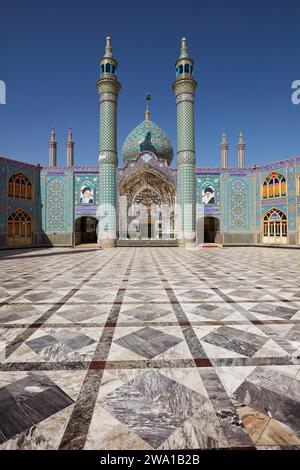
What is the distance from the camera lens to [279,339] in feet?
6.47

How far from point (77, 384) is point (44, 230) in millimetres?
15993

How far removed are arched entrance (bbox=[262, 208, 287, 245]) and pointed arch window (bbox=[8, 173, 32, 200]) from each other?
15.9 meters

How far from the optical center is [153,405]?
1213mm

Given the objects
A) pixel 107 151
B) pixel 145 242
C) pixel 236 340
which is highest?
pixel 107 151

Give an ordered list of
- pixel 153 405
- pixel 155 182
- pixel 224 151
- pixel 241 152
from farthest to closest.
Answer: pixel 155 182
pixel 224 151
pixel 241 152
pixel 153 405

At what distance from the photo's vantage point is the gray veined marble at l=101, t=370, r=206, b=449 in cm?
106

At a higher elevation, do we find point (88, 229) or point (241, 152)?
point (241, 152)

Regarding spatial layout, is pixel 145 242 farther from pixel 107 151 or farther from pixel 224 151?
pixel 224 151

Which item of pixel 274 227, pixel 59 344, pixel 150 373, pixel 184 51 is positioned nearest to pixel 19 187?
pixel 184 51

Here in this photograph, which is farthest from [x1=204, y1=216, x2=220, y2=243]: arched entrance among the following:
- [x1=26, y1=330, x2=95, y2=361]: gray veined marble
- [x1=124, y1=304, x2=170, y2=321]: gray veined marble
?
[x1=26, y1=330, x2=95, y2=361]: gray veined marble

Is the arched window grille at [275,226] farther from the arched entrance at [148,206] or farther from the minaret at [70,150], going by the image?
the minaret at [70,150]

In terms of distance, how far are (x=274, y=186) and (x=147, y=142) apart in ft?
31.4

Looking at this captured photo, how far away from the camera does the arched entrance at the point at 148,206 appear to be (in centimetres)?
1782

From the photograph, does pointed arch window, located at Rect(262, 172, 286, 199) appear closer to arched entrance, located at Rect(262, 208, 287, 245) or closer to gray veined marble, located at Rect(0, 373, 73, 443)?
arched entrance, located at Rect(262, 208, 287, 245)
